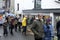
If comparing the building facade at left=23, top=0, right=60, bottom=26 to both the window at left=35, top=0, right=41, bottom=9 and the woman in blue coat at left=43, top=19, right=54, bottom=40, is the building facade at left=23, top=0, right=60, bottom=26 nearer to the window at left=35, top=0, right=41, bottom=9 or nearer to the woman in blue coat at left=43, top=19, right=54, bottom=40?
the window at left=35, top=0, right=41, bottom=9

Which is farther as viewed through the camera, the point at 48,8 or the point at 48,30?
the point at 48,8

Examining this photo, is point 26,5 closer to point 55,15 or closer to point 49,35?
point 55,15

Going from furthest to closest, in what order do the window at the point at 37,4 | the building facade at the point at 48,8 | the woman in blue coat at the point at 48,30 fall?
the window at the point at 37,4
the building facade at the point at 48,8
the woman in blue coat at the point at 48,30

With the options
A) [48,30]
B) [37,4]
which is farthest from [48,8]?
[48,30]

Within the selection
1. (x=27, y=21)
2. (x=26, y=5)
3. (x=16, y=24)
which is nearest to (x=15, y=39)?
(x=27, y=21)

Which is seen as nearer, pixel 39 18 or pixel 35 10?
pixel 39 18

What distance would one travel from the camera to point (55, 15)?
24.8 metres

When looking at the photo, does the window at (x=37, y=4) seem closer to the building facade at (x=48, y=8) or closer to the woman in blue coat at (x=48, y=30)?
the building facade at (x=48, y=8)

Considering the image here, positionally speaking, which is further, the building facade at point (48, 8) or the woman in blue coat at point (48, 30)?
the building facade at point (48, 8)

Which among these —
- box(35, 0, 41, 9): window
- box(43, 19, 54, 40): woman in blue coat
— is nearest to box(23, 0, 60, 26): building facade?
box(35, 0, 41, 9): window

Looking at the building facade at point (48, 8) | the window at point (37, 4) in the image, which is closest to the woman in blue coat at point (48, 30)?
the building facade at point (48, 8)

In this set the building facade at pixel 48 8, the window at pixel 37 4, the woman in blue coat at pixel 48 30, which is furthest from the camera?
the window at pixel 37 4

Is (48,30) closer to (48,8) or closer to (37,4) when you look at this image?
(48,8)

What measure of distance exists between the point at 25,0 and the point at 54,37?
19.6m
